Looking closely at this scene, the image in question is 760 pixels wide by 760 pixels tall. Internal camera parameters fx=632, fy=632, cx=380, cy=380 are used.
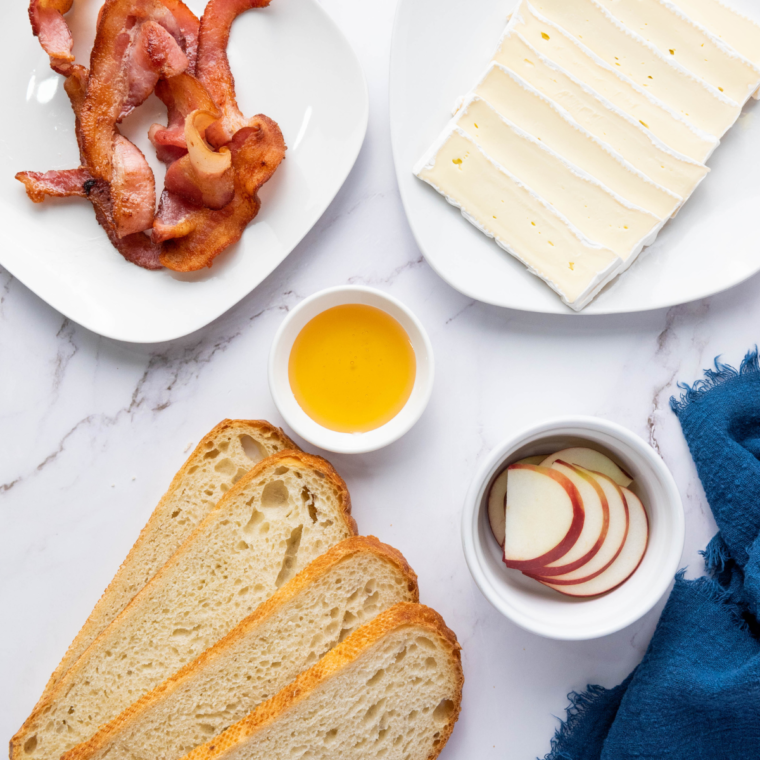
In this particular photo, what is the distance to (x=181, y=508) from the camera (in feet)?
5.89

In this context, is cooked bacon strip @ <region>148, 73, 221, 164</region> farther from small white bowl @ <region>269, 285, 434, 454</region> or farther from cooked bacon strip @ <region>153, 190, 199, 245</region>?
small white bowl @ <region>269, 285, 434, 454</region>

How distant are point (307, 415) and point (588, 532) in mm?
797

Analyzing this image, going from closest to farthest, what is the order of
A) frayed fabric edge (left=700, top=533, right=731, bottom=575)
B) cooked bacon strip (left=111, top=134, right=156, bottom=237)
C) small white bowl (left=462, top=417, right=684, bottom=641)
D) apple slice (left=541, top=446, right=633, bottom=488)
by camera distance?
small white bowl (left=462, top=417, right=684, bottom=641) < apple slice (left=541, top=446, right=633, bottom=488) < cooked bacon strip (left=111, top=134, right=156, bottom=237) < frayed fabric edge (left=700, top=533, right=731, bottom=575)

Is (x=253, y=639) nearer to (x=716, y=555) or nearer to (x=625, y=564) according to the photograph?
(x=625, y=564)

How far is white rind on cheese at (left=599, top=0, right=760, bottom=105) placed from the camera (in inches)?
67.5

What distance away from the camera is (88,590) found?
1902mm

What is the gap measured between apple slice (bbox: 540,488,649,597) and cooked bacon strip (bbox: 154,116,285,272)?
1.26 m

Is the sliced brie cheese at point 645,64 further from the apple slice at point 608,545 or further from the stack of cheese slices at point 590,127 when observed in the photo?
the apple slice at point 608,545

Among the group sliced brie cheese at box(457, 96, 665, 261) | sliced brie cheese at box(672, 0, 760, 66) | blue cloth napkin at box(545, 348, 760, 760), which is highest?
sliced brie cheese at box(672, 0, 760, 66)

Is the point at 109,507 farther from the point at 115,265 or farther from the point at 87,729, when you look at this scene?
the point at 115,265

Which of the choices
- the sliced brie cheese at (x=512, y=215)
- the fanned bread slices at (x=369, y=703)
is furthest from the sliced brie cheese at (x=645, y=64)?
the fanned bread slices at (x=369, y=703)

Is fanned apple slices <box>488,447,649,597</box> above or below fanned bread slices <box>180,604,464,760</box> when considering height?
above

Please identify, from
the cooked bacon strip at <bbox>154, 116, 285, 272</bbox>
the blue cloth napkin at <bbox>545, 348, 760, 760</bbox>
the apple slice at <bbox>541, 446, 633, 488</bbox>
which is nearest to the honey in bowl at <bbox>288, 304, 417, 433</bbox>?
the cooked bacon strip at <bbox>154, 116, 285, 272</bbox>

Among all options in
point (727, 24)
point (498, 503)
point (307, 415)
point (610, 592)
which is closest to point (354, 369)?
point (307, 415)
